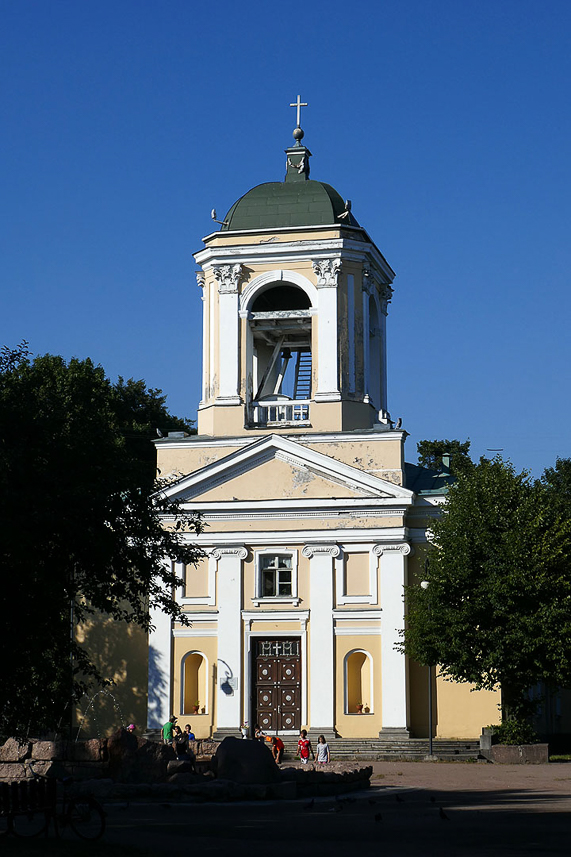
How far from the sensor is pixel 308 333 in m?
45.5

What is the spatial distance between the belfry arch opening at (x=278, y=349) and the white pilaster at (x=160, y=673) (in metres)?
7.71

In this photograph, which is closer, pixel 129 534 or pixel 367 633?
pixel 129 534

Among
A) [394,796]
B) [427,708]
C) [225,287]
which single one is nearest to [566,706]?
[427,708]

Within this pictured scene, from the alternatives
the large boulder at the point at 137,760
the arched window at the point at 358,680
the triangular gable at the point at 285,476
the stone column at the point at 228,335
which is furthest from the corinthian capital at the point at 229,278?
the large boulder at the point at 137,760

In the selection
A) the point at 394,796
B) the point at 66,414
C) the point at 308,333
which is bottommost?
the point at 394,796

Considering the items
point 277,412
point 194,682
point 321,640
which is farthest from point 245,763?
point 277,412

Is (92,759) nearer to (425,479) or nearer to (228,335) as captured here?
(228,335)

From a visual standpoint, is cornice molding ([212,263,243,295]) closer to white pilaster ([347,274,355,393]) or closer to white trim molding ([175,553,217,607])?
white pilaster ([347,274,355,393])

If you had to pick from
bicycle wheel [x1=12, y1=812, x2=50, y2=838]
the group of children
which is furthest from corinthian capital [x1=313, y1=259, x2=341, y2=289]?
bicycle wheel [x1=12, y1=812, x2=50, y2=838]

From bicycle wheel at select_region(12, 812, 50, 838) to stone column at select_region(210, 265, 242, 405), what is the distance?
78.7 ft

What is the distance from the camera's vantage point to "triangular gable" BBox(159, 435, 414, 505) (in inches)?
1651

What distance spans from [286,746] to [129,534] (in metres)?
20.3

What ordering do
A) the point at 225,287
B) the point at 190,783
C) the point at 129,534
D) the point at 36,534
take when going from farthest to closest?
the point at 225,287, the point at 190,783, the point at 129,534, the point at 36,534

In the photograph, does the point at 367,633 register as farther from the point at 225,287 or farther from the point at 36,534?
the point at 36,534
